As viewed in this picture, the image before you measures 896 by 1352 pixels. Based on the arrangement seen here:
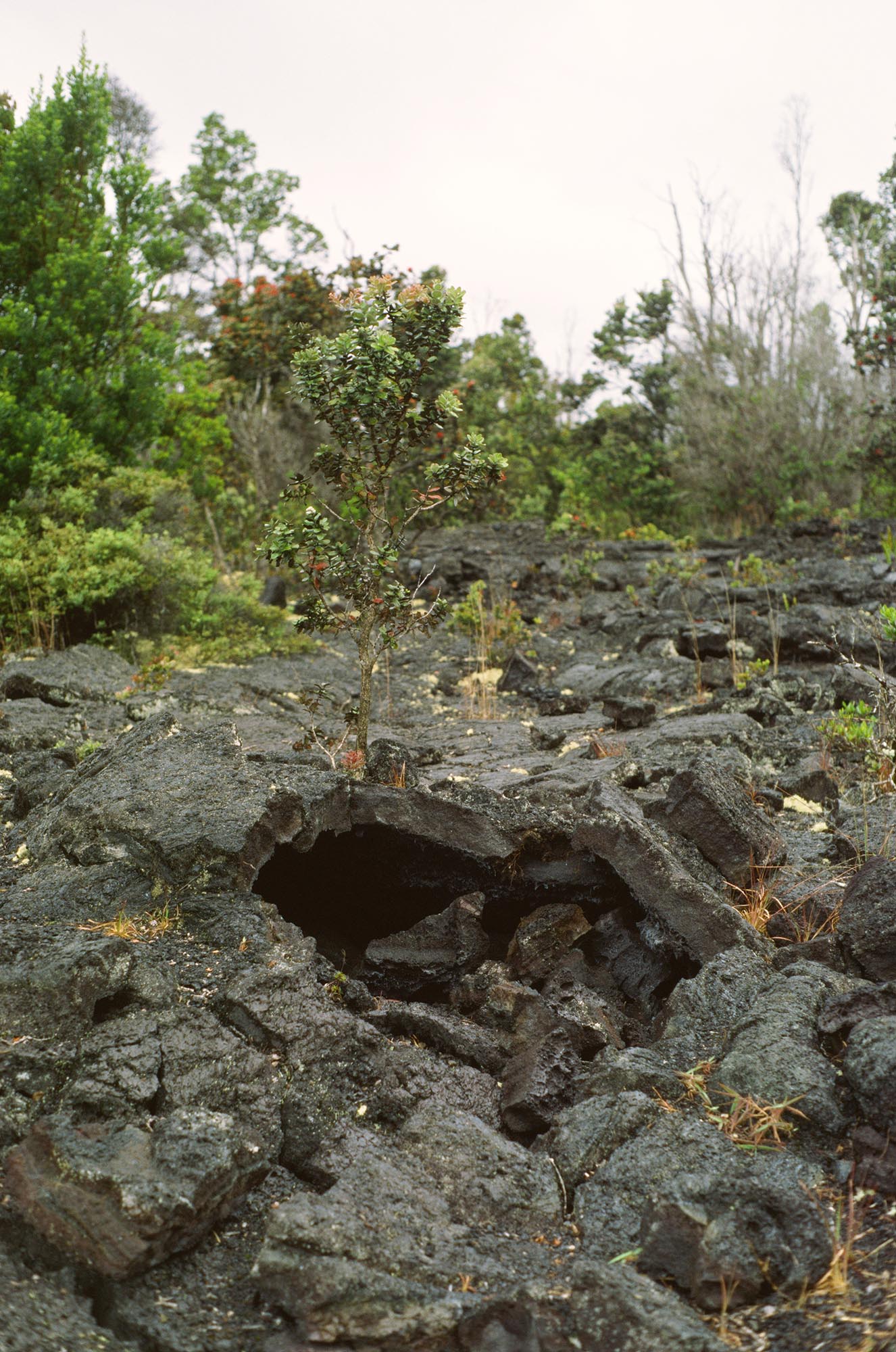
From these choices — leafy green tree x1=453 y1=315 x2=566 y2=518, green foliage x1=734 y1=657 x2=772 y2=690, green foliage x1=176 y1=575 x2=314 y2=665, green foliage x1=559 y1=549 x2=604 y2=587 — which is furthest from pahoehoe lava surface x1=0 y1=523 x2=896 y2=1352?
leafy green tree x1=453 y1=315 x2=566 y2=518

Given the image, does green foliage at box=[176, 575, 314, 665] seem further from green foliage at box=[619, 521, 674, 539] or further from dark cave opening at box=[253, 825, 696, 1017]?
green foliage at box=[619, 521, 674, 539]

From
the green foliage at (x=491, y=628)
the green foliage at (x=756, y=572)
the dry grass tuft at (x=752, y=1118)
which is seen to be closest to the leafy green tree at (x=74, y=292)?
the green foliage at (x=491, y=628)

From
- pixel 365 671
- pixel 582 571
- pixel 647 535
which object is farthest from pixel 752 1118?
pixel 647 535

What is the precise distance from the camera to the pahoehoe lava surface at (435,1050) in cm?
226

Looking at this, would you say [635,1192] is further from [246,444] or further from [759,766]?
[246,444]

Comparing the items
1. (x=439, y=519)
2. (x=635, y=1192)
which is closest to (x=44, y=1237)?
(x=635, y=1192)

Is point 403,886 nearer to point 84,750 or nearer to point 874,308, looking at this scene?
point 84,750

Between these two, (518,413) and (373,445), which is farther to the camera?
(518,413)

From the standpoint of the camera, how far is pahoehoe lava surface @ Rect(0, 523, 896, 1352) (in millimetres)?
2264

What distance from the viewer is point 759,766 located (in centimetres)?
591

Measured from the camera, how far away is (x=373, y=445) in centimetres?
589

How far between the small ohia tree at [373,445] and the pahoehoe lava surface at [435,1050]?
1000mm

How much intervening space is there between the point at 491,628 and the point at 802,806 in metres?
6.08

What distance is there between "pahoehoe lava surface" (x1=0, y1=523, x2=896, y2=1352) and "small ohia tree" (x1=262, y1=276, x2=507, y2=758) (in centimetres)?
100
